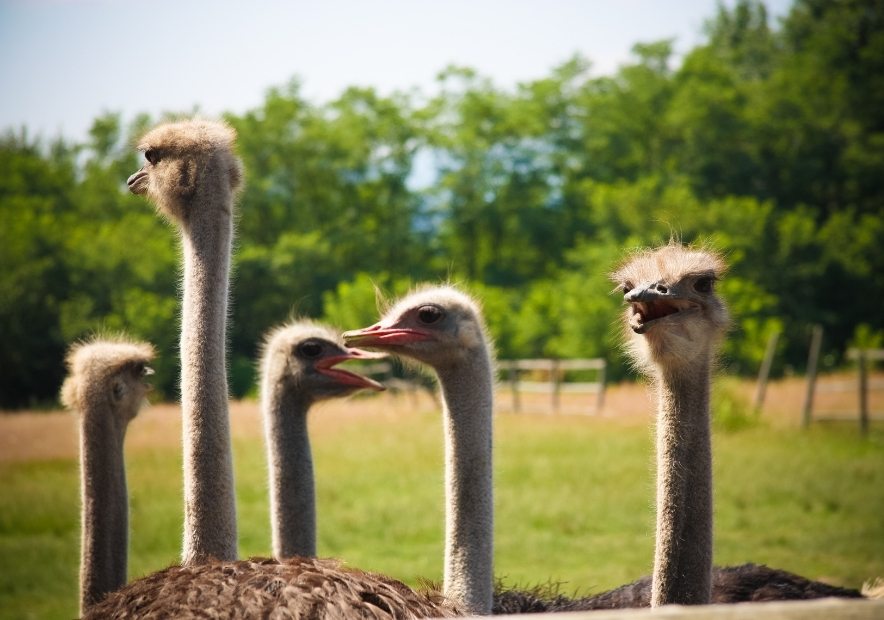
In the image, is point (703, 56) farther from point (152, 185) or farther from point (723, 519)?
point (152, 185)

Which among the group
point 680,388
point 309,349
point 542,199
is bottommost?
point 680,388

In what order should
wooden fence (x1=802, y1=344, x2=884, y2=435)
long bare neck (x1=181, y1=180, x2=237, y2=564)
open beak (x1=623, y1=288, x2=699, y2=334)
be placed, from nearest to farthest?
open beak (x1=623, y1=288, x2=699, y2=334) < long bare neck (x1=181, y1=180, x2=237, y2=564) < wooden fence (x1=802, y1=344, x2=884, y2=435)

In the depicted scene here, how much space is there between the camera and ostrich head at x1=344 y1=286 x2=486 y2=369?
4.05m

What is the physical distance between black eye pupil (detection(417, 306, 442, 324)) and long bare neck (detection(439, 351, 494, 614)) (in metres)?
0.19

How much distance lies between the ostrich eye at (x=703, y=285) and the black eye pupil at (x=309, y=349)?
181cm

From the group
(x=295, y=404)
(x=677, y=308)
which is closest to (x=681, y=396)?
(x=677, y=308)

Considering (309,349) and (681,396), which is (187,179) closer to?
(309,349)

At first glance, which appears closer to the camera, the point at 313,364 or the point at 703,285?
the point at 703,285

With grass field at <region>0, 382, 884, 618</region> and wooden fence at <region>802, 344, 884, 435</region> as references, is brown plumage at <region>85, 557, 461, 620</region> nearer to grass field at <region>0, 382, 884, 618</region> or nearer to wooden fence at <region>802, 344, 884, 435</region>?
grass field at <region>0, 382, 884, 618</region>

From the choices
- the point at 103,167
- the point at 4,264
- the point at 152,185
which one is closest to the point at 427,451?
the point at 152,185

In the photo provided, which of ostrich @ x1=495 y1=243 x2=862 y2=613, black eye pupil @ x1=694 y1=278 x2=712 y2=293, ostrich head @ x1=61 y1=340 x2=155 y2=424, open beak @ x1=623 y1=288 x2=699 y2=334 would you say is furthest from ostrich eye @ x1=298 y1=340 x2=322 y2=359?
black eye pupil @ x1=694 y1=278 x2=712 y2=293

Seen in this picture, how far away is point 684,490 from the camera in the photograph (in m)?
3.19

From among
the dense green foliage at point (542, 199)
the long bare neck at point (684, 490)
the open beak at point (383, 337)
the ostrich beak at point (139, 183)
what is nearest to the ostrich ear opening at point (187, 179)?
the ostrich beak at point (139, 183)

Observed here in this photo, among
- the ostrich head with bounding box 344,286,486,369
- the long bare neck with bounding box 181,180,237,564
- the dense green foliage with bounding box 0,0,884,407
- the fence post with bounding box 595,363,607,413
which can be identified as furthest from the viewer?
the dense green foliage with bounding box 0,0,884,407
